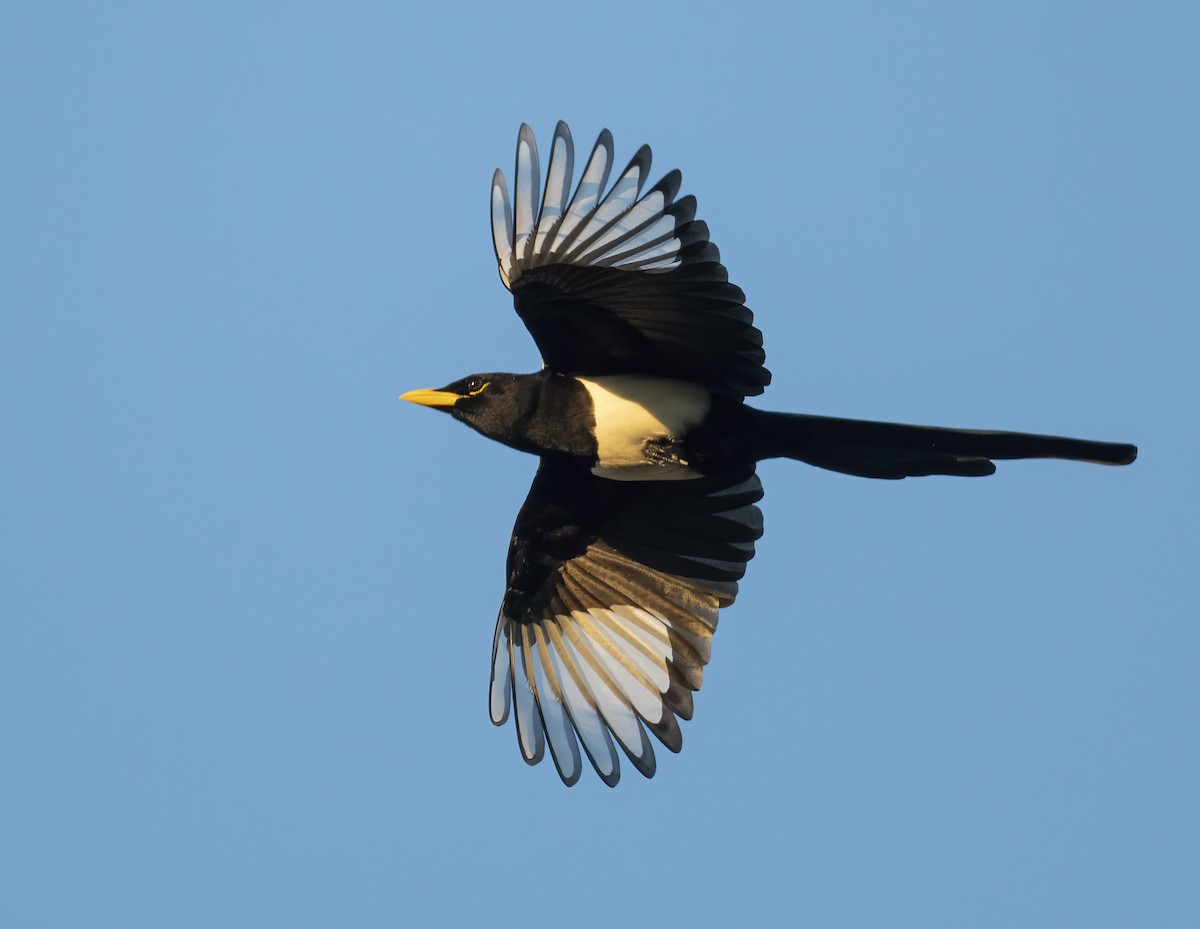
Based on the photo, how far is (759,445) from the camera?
250 inches

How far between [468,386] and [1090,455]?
2499 millimetres

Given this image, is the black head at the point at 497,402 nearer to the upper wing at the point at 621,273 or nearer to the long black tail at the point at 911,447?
the upper wing at the point at 621,273

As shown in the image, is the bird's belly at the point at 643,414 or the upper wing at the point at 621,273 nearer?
the upper wing at the point at 621,273

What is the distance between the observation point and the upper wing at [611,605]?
21.8 ft

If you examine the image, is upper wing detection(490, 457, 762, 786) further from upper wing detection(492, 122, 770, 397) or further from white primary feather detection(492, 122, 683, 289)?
white primary feather detection(492, 122, 683, 289)

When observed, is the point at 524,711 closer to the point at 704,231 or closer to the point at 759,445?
the point at 759,445

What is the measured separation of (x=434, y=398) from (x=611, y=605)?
3.95 ft

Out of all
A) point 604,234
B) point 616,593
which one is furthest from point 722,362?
point 616,593

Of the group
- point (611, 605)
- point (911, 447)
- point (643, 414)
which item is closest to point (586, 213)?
point (643, 414)

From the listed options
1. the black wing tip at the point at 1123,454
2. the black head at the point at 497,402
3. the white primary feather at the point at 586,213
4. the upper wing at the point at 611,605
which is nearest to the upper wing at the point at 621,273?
the white primary feather at the point at 586,213

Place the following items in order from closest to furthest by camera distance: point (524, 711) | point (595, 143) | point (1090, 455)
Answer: point (595, 143) < point (1090, 455) < point (524, 711)

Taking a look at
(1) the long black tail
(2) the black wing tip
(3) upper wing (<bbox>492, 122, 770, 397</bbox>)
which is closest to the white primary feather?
(3) upper wing (<bbox>492, 122, 770, 397</bbox>)

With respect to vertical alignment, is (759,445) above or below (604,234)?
below

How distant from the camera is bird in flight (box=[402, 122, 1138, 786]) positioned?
584cm
